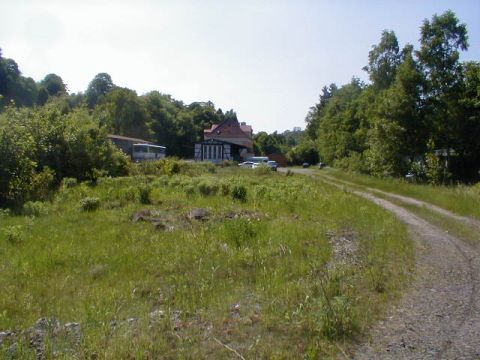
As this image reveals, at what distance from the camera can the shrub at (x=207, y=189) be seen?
879 inches

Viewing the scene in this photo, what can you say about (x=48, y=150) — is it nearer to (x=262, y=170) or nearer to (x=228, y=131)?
(x=262, y=170)

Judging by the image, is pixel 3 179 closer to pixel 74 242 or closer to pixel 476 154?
pixel 74 242

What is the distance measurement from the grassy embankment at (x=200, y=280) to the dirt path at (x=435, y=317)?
270 millimetres

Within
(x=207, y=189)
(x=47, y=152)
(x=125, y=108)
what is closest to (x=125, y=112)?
(x=125, y=108)

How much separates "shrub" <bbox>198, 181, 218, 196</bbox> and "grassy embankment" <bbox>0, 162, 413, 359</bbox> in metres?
6.04

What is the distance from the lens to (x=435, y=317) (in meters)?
6.45

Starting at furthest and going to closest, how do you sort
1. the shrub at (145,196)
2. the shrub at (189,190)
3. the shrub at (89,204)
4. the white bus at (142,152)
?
the white bus at (142,152), the shrub at (189,190), the shrub at (145,196), the shrub at (89,204)

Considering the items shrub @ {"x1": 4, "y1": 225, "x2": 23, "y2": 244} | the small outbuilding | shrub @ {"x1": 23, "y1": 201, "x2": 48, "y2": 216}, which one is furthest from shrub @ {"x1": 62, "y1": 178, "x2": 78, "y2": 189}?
the small outbuilding

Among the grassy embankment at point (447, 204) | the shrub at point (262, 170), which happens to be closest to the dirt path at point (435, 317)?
the grassy embankment at point (447, 204)

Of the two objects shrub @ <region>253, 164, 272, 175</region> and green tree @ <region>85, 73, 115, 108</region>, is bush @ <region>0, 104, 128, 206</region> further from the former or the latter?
green tree @ <region>85, 73, 115, 108</region>

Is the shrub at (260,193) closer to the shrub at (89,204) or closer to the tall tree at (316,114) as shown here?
the shrub at (89,204)

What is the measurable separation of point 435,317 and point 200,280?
3685 mm

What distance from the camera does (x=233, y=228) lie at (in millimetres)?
11797

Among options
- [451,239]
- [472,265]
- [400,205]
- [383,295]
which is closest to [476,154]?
[400,205]
